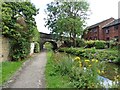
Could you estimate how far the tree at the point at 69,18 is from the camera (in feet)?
134

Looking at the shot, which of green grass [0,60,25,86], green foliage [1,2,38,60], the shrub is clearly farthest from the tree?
green grass [0,60,25,86]

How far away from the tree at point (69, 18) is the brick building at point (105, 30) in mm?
6271

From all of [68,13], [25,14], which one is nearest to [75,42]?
[68,13]

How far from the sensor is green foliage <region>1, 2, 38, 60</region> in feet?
58.1

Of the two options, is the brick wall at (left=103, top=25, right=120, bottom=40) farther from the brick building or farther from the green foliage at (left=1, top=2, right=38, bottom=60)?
the green foliage at (left=1, top=2, right=38, bottom=60)

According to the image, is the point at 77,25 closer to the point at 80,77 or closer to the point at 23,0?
the point at 23,0

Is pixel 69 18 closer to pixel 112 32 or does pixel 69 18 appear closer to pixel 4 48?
pixel 112 32

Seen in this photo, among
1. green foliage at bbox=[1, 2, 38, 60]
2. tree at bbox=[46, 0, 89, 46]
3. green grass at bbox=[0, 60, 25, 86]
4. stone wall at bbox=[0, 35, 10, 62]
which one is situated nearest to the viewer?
green grass at bbox=[0, 60, 25, 86]

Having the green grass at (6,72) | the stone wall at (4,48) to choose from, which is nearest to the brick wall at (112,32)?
the stone wall at (4,48)

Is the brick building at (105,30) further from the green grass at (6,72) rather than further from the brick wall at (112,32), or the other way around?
the green grass at (6,72)

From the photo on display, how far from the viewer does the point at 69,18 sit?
41.2 meters

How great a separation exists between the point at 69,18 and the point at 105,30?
11.0 metres

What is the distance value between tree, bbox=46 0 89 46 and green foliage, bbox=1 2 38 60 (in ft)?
61.9

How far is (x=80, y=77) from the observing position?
28.5 ft
